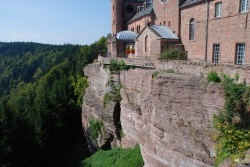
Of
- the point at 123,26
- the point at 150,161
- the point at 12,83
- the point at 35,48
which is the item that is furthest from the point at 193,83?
the point at 35,48

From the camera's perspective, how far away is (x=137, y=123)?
56.6ft

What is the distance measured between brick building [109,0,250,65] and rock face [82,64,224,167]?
6.18 meters

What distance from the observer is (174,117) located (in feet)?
42.1

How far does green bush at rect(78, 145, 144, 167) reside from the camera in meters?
16.5

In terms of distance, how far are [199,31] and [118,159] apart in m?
13.3

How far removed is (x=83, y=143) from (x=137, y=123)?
15.7 metres

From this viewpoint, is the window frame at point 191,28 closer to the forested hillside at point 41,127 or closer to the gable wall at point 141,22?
the gable wall at point 141,22

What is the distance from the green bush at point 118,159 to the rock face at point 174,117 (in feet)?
3.22

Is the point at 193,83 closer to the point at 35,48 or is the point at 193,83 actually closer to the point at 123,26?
the point at 123,26

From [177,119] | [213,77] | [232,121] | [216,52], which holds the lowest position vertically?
[177,119]

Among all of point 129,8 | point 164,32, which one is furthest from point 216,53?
point 129,8

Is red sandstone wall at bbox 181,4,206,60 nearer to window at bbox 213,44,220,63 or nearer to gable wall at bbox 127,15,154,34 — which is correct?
window at bbox 213,44,220,63

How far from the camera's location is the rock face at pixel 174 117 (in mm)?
11305

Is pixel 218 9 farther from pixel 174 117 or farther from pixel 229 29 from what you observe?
pixel 174 117
